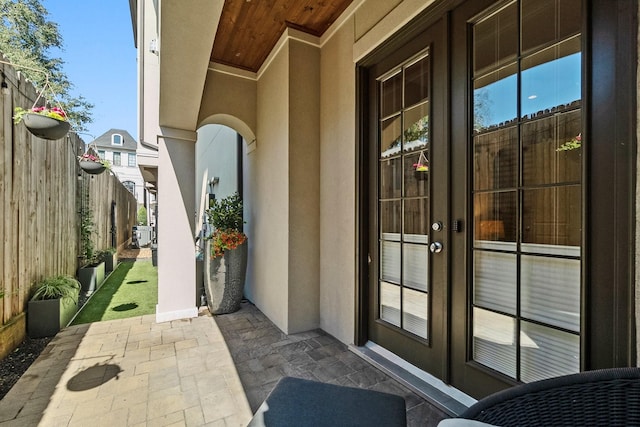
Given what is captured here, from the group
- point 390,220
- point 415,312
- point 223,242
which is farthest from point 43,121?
point 415,312

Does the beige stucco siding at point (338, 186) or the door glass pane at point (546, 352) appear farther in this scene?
the beige stucco siding at point (338, 186)

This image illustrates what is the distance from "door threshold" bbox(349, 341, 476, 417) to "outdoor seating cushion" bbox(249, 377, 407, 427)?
931mm

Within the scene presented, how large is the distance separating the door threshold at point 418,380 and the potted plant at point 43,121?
3.41 metres

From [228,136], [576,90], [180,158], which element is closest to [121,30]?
[228,136]

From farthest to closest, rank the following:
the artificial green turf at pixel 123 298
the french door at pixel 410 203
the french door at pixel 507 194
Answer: the artificial green turf at pixel 123 298 → the french door at pixel 410 203 → the french door at pixel 507 194

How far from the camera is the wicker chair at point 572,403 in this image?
867mm

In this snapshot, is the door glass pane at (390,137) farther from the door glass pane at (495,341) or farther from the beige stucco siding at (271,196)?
the door glass pane at (495,341)

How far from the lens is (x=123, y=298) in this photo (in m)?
4.50

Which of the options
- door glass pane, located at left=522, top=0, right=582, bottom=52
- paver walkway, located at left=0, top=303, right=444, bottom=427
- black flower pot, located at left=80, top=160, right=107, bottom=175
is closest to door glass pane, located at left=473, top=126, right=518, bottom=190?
door glass pane, located at left=522, top=0, right=582, bottom=52

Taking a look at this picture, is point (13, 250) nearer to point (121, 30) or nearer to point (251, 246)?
point (251, 246)

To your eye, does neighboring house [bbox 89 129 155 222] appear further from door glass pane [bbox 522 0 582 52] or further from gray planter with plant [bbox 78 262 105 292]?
door glass pane [bbox 522 0 582 52]

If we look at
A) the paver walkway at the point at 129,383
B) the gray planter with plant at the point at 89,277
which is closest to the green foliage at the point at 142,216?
the gray planter with plant at the point at 89,277

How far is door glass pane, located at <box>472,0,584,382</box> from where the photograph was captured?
1.46 metres

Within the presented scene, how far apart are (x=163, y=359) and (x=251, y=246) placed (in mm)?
1937
